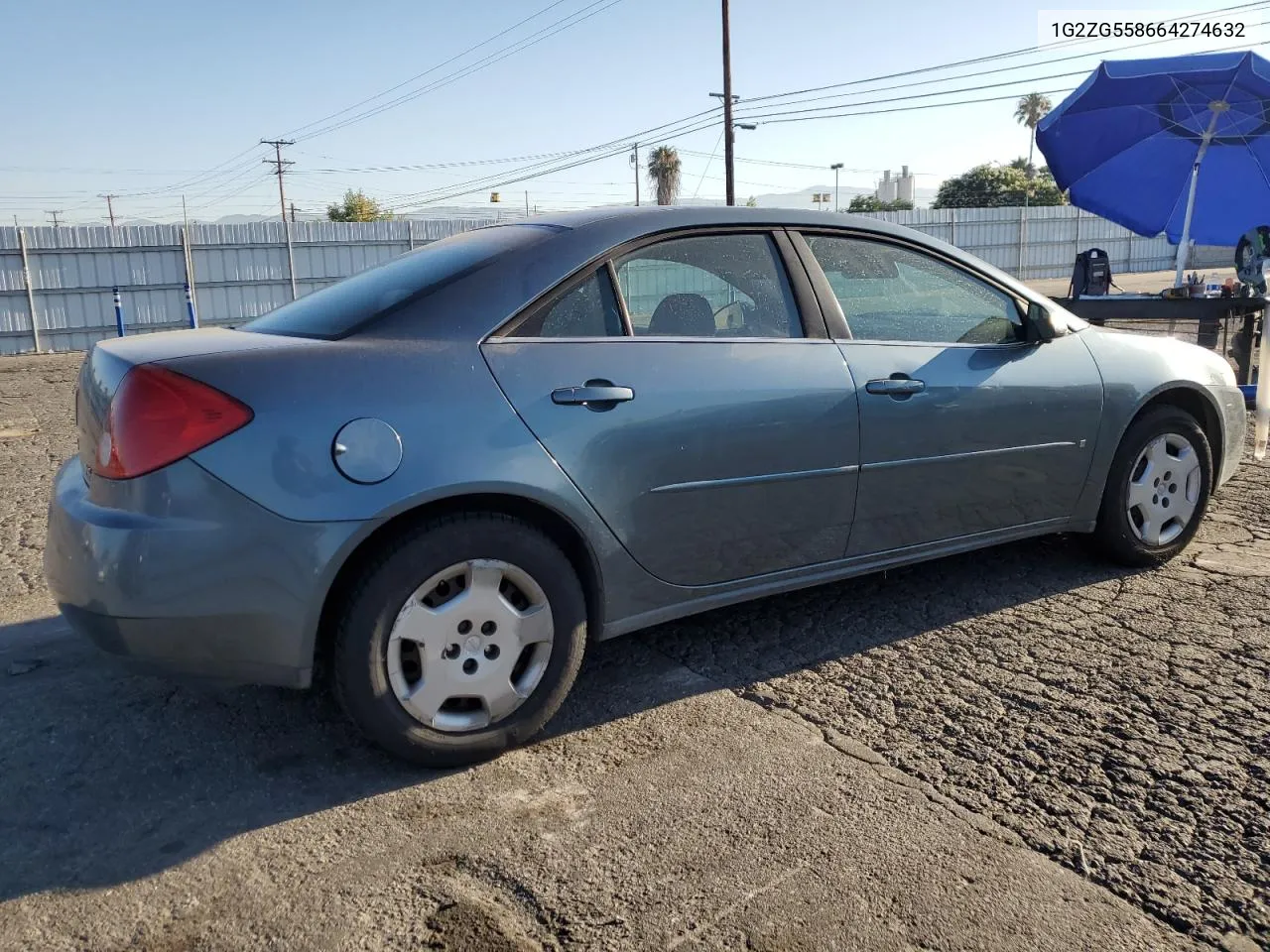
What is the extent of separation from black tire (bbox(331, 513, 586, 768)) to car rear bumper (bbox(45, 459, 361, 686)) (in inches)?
4.5

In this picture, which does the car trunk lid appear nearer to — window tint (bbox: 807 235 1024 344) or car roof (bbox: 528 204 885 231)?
car roof (bbox: 528 204 885 231)

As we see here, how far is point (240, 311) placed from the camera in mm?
23094

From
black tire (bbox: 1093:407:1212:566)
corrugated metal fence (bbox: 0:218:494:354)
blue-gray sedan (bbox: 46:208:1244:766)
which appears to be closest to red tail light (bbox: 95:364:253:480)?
blue-gray sedan (bbox: 46:208:1244:766)

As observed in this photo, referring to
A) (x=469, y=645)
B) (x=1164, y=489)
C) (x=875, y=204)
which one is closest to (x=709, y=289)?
(x=469, y=645)

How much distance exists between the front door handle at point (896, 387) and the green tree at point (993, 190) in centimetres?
5151

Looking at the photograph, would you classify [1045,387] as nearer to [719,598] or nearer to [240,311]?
[719,598]

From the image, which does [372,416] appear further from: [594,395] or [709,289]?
[709,289]

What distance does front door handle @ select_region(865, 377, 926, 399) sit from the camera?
3396 mm

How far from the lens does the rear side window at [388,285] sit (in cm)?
289

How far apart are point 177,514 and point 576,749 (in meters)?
1.25

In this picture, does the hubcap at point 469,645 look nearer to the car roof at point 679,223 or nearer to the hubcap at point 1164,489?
the car roof at point 679,223

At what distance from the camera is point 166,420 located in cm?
246

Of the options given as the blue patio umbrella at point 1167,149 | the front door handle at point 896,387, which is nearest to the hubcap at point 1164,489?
the front door handle at point 896,387

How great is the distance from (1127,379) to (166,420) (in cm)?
351
